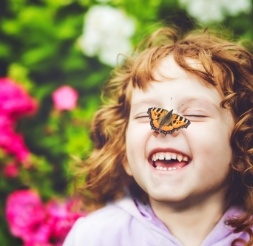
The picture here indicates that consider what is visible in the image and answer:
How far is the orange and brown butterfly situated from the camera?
6.31ft

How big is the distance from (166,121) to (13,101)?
1668 millimetres

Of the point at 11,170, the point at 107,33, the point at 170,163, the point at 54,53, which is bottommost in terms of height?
the point at 11,170

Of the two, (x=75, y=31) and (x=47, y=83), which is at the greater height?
(x=75, y=31)

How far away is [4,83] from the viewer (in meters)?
3.49

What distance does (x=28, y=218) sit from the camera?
115 inches

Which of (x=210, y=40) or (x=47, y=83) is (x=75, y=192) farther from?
(x=47, y=83)

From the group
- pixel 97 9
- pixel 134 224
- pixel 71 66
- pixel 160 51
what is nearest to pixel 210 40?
pixel 160 51

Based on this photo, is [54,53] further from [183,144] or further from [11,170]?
[183,144]

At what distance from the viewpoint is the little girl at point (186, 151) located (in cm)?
195

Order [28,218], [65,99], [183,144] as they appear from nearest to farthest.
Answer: [183,144] → [28,218] → [65,99]

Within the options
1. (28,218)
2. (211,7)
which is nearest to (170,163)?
(28,218)

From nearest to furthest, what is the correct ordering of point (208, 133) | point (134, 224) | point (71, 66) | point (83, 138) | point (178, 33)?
point (208, 133), point (134, 224), point (178, 33), point (83, 138), point (71, 66)

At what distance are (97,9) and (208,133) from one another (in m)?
2.05

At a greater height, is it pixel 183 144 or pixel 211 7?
pixel 183 144
